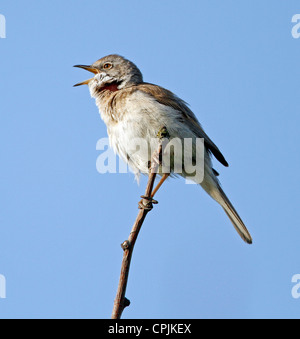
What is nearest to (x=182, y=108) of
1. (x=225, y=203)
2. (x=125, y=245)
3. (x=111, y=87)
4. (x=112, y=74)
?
(x=111, y=87)

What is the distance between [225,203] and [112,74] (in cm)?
268

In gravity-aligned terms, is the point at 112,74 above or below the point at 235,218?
above

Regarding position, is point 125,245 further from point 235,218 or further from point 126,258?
point 235,218

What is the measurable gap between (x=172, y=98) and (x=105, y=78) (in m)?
1.19

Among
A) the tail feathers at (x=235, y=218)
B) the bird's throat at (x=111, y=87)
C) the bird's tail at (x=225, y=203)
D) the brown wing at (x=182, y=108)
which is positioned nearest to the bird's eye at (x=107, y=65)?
the bird's throat at (x=111, y=87)

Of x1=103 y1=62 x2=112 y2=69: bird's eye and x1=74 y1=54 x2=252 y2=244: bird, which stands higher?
x1=103 y1=62 x2=112 y2=69: bird's eye

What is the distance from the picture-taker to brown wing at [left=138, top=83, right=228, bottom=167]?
789cm

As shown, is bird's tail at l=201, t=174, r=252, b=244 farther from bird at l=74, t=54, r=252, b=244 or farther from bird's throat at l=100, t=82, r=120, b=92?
bird's throat at l=100, t=82, r=120, b=92

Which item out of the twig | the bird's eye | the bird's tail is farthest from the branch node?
the bird's eye

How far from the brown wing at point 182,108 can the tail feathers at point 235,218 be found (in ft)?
1.96

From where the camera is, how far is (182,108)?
26.5ft
